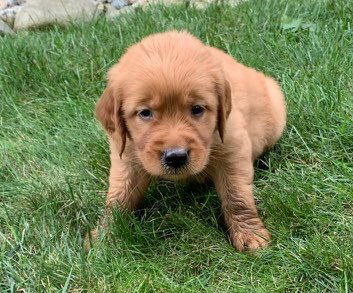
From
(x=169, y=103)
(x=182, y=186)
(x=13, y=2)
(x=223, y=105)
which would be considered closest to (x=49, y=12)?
(x=13, y=2)

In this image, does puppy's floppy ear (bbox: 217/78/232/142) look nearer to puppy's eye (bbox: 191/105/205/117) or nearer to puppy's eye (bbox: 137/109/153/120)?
puppy's eye (bbox: 191/105/205/117)

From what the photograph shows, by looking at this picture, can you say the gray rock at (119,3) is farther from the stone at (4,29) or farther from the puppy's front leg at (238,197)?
the puppy's front leg at (238,197)

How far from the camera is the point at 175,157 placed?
2.98 meters

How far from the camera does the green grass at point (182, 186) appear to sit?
9.89 ft

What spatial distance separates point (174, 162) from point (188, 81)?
39cm

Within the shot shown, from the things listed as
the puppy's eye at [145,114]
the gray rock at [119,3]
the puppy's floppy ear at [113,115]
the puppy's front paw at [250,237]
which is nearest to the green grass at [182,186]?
the puppy's front paw at [250,237]

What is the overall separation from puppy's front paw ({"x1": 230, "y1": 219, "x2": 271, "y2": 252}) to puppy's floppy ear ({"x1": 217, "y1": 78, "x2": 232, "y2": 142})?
0.50 metres

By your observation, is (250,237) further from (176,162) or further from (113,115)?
(113,115)

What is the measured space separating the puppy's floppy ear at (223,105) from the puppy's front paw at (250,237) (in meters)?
0.50

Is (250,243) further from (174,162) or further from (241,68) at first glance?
(241,68)

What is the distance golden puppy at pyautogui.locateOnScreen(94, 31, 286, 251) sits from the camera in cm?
303

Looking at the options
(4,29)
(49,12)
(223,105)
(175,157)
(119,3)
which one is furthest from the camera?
(119,3)

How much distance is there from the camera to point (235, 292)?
Result: 2938 mm

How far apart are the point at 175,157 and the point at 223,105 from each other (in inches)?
18.2
